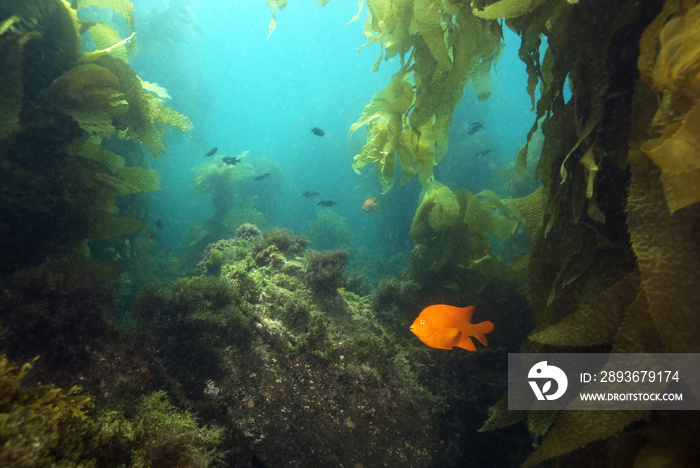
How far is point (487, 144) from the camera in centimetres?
1259

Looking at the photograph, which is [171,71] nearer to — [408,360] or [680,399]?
[408,360]

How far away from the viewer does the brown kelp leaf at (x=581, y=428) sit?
1.23 meters

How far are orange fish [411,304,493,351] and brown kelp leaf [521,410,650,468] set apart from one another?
0.92 m

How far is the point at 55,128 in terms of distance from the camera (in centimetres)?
239

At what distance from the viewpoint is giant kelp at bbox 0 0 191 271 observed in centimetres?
218

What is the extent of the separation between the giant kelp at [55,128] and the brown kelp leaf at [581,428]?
338 cm

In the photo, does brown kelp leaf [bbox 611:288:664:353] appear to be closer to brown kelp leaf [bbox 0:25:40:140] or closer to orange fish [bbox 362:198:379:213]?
brown kelp leaf [bbox 0:25:40:140]

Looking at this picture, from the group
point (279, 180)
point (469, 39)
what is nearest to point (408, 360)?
point (469, 39)

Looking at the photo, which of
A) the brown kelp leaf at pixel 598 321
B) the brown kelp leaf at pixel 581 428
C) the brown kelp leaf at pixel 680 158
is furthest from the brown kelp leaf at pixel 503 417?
the brown kelp leaf at pixel 680 158

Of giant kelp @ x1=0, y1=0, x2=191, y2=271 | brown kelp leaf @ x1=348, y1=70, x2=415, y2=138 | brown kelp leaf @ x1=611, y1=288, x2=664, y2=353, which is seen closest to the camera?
brown kelp leaf @ x1=611, y1=288, x2=664, y2=353

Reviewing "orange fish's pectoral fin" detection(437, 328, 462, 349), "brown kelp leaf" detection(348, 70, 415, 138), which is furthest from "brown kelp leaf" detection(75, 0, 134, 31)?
"orange fish's pectoral fin" detection(437, 328, 462, 349)

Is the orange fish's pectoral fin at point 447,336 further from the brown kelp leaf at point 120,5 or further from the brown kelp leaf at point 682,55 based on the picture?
the brown kelp leaf at point 120,5

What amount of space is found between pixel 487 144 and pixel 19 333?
559 inches

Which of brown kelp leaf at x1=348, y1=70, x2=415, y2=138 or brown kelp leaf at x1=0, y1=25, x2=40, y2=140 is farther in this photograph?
brown kelp leaf at x1=348, y1=70, x2=415, y2=138
